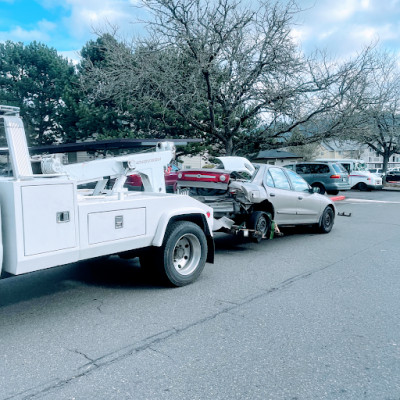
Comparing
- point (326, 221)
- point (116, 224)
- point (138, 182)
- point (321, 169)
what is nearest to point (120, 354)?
point (116, 224)

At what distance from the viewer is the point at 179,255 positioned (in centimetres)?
588

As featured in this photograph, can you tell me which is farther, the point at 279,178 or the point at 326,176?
the point at 326,176

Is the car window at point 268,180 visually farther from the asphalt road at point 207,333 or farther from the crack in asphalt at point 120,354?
the crack in asphalt at point 120,354

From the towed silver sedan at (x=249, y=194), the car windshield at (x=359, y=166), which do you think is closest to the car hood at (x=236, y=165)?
the towed silver sedan at (x=249, y=194)

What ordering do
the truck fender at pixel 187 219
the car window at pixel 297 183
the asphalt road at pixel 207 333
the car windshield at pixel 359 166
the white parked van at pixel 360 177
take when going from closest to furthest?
the asphalt road at pixel 207 333, the truck fender at pixel 187 219, the car window at pixel 297 183, the white parked van at pixel 360 177, the car windshield at pixel 359 166

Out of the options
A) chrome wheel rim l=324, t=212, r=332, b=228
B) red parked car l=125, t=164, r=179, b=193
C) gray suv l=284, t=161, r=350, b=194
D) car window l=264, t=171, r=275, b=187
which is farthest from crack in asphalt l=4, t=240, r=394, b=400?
gray suv l=284, t=161, r=350, b=194

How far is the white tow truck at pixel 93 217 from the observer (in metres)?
3.92

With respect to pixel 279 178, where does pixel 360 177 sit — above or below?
below

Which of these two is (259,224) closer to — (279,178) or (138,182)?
(279,178)

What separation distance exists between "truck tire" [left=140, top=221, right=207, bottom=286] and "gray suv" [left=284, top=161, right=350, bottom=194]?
1637 centimetres

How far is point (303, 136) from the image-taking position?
17.2m

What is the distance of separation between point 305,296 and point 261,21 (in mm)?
10934

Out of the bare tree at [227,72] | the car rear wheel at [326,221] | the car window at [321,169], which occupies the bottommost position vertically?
the car rear wheel at [326,221]

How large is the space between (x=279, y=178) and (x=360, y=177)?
20.1 m
